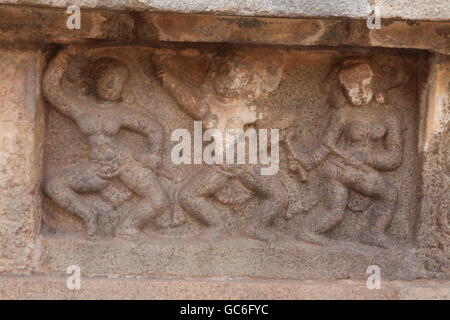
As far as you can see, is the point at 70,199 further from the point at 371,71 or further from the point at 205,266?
the point at 371,71

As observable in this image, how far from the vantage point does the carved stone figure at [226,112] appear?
3.77m

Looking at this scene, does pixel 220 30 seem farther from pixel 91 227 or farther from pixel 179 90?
pixel 91 227

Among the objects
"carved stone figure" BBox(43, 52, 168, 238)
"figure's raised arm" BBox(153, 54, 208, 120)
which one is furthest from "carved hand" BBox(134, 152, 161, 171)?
"figure's raised arm" BBox(153, 54, 208, 120)

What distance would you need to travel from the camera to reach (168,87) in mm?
3818

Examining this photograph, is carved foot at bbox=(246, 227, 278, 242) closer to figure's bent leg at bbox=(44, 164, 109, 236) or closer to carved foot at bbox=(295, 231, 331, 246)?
carved foot at bbox=(295, 231, 331, 246)

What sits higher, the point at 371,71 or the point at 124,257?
the point at 371,71

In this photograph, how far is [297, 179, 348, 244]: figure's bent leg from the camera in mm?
3873

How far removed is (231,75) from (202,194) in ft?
1.93

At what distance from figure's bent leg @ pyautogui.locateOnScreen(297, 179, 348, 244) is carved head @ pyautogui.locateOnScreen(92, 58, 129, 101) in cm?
111

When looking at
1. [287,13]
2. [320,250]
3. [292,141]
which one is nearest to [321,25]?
[287,13]

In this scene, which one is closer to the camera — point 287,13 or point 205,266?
point 287,13

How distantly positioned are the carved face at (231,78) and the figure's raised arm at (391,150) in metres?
0.72

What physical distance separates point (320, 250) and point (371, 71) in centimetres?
89
